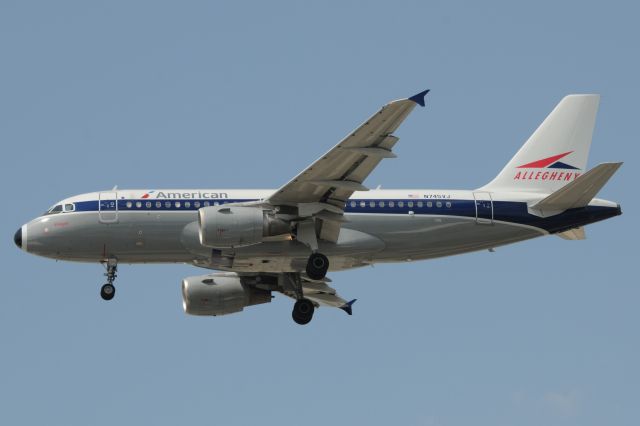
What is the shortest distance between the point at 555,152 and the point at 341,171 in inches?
512

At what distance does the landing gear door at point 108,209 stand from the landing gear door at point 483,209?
14600mm

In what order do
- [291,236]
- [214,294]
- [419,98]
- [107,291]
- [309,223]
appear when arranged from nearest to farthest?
[419,98]
[309,223]
[291,236]
[107,291]
[214,294]

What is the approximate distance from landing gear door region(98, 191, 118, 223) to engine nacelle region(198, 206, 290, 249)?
4167 mm

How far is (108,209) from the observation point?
50.2m

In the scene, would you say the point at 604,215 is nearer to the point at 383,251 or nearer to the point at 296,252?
the point at 383,251

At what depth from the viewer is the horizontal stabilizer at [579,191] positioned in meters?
49.3

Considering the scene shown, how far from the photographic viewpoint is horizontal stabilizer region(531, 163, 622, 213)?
49.3 m

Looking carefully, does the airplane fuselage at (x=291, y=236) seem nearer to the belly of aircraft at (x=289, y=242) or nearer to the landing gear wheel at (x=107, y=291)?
the belly of aircraft at (x=289, y=242)

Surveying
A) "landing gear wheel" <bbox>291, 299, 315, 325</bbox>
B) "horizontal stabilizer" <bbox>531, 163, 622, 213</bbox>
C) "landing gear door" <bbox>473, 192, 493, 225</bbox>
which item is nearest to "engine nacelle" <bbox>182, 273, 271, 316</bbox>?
"landing gear wheel" <bbox>291, 299, 315, 325</bbox>

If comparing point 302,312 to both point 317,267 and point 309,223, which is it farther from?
point 309,223

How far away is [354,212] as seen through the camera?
50.8 meters

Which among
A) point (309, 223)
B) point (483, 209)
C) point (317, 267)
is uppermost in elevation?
point (483, 209)

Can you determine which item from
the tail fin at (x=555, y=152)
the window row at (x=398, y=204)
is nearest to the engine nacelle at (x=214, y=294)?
the window row at (x=398, y=204)

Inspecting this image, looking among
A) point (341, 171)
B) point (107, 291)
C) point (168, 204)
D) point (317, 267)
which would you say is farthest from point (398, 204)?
point (107, 291)
